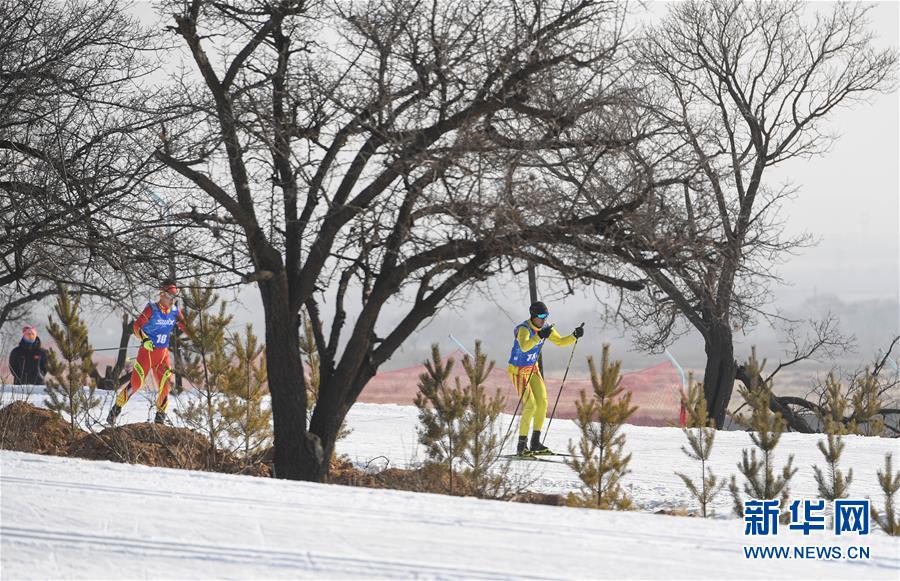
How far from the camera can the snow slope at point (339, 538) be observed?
5051 mm

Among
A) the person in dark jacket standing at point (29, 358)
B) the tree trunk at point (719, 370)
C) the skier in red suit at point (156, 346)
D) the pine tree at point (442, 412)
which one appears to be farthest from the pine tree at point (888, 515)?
the person in dark jacket standing at point (29, 358)

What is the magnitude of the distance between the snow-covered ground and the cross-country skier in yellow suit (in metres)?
6.75

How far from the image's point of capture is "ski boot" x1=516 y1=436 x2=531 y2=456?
13.3 meters

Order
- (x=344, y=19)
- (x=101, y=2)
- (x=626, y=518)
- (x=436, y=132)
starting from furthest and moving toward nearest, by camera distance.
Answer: (x=101, y=2) → (x=344, y=19) → (x=436, y=132) → (x=626, y=518)

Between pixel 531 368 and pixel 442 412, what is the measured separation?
281cm

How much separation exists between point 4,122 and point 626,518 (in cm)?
902

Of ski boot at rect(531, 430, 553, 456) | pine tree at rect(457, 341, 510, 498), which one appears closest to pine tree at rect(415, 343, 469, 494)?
pine tree at rect(457, 341, 510, 498)

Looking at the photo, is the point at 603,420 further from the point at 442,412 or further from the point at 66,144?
the point at 66,144

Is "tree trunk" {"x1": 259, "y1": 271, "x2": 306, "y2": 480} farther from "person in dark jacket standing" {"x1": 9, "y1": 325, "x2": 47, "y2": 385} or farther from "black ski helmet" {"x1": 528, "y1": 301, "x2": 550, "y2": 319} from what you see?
"person in dark jacket standing" {"x1": 9, "y1": 325, "x2": 47, "y2": 385}

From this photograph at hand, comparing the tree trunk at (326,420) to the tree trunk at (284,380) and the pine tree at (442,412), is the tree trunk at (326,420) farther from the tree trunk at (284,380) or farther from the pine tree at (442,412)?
the pine tree at (442,412)

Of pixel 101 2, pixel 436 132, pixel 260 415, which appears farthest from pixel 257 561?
pixel 101 2

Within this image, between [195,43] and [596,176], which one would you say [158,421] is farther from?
[596,176]

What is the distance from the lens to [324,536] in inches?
215

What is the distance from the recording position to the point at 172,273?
478 inches
